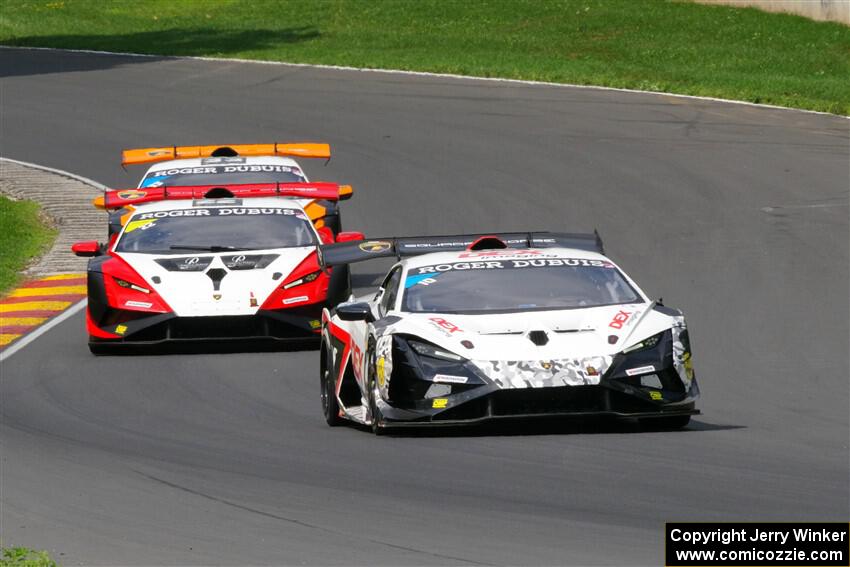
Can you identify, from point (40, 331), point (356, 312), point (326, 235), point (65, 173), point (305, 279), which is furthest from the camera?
point (65, 173)

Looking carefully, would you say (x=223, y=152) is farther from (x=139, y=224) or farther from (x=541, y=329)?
(x=541, y=329)

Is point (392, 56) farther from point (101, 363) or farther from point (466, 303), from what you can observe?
point (466, 303)

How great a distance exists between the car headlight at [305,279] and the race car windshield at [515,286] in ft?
14.2

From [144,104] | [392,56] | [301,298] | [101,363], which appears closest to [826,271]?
[301,298]

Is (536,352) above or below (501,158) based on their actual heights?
above

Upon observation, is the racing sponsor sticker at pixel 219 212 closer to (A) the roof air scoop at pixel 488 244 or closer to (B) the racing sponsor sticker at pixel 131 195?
(B) the racing sponsor sticker at pixel 131 195

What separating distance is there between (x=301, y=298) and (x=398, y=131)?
15.1 m

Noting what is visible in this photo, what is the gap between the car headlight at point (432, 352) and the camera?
10719 millimetres

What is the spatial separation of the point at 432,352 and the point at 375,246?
94.6 inches

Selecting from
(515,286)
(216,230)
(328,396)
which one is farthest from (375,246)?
(216,230)

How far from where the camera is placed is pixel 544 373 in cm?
1055

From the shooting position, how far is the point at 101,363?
15.6 metres

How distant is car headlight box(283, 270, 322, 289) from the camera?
16.3 m

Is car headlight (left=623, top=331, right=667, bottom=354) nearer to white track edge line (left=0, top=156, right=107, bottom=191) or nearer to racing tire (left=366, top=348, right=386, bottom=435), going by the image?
racing tire (left=366, top=348, right=386, bottom=435)
